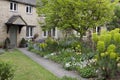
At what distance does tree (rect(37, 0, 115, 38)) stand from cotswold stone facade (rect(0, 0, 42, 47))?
8.26 meters

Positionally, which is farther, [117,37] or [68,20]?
[68,20]

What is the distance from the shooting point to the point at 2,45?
29406 millimetres

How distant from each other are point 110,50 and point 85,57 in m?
5.26

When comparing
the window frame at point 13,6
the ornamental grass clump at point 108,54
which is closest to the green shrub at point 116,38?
the ornamental grass clump at point 108,54

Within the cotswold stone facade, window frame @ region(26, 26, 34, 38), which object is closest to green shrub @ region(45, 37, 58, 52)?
the cotswold stone facade

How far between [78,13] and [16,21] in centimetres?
1048

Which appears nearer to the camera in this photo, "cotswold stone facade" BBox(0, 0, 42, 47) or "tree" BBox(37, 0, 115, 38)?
"tree" BBox(37, 0, 115, 38)

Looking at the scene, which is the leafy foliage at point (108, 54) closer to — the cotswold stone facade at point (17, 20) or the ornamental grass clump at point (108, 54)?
the ornamental grass clump at point (108, 54)

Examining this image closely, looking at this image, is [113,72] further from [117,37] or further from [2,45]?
[2,45]

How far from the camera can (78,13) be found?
866 inches

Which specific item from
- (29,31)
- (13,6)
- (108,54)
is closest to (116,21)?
(29,31)

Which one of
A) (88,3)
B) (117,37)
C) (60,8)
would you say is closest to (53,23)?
(60,8)

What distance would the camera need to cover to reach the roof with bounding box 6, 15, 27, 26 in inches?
1177

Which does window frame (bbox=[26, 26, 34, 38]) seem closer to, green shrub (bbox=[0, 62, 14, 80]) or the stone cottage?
the stone cottage
